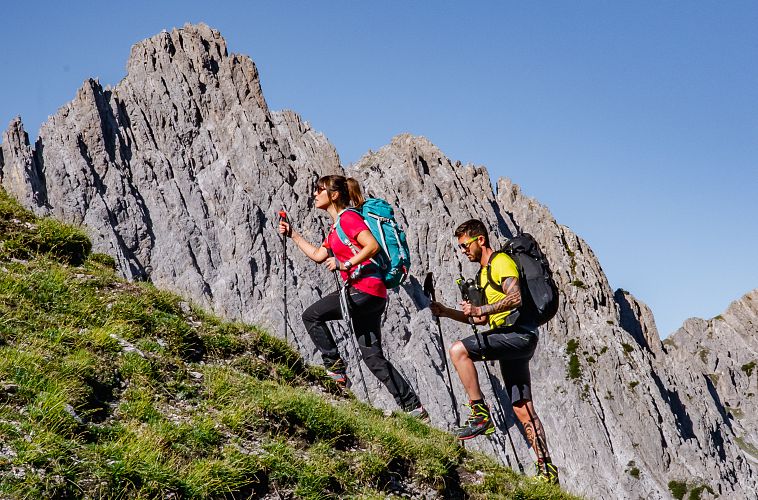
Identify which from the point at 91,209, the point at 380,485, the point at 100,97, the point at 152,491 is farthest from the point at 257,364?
the point at 100,97

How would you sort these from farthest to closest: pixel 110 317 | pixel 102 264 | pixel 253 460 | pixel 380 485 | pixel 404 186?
1. pixel 404 186
2. pixel 102 264
3. pixel 110 317
4. pixel 380 485
5. pixel 253 460

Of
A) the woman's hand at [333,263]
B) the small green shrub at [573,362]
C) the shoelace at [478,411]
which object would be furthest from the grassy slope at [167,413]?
the small green shrub at [573,362]

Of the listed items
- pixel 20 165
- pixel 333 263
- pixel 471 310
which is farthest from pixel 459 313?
pixel 20 165

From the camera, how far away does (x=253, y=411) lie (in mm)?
6922

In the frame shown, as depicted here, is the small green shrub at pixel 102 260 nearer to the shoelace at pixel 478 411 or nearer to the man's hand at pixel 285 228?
the man's hand at pixel 285 228

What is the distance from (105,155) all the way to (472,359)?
121m

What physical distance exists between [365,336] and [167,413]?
3765 millimetres

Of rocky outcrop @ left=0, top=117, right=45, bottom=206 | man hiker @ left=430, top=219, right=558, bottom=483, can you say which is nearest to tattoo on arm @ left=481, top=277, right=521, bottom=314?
man hiker @ left=430, top=219, right=558, bottom=483

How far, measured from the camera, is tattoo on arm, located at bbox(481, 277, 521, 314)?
8648 millimetres

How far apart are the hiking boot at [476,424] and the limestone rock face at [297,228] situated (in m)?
93.1

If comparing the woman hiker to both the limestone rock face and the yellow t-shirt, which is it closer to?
the yellow t-shirt

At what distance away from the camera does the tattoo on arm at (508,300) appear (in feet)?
28.4

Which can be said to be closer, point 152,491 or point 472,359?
point 152,491

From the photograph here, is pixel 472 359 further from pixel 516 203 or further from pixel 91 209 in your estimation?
pixel 516 203
